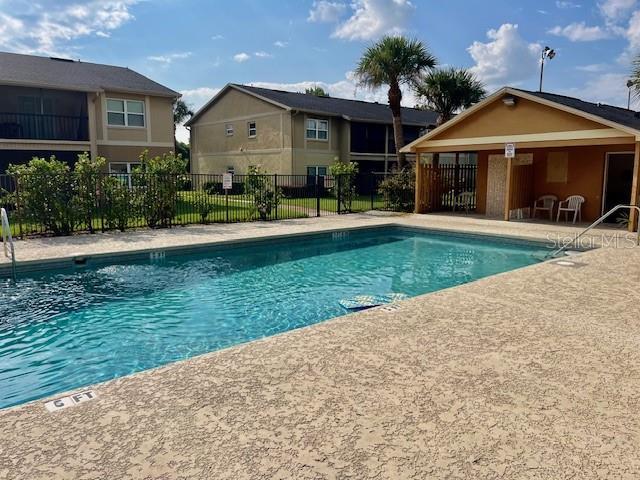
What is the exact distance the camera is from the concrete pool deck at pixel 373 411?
9.29 feet

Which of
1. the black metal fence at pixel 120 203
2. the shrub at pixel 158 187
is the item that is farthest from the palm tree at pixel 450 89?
the shrub at pixel 158 187

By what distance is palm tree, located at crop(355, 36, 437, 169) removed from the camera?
75.6ft

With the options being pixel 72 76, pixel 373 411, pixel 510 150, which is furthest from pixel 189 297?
pixel 72 76

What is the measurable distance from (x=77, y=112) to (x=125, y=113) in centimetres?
235

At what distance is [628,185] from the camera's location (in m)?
17.0

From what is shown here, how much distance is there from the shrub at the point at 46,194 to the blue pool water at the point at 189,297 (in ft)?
13.1

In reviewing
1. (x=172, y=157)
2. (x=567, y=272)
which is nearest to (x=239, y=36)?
(x=172, y=157)

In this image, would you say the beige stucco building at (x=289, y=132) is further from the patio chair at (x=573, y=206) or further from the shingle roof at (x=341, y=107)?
the patio chair at (x=573, y=206)

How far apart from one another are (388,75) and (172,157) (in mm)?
12318

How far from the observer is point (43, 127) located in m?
21.3

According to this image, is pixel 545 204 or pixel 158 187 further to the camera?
pixel 545 204

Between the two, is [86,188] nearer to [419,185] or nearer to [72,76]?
[72,76]

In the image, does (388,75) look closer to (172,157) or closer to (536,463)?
(172,157)

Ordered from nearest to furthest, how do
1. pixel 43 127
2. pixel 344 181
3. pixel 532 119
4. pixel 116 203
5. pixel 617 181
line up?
pixel 116 203, pixel 532 119, pixel 617 181, pixel 344 181, pixel 43 127
